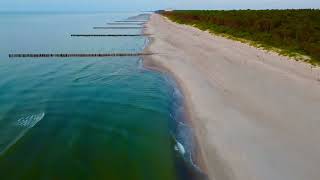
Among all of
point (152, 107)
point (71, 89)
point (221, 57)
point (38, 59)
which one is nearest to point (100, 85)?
point (71, 89)

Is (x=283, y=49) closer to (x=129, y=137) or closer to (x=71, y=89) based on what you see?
(x=71, y=89)

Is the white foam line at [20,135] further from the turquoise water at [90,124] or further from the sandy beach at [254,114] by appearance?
the sandy beach at [254,114]

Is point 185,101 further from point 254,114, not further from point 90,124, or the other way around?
point 90,124

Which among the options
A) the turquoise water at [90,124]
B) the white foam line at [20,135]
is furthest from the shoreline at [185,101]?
the white foam line at [20,135]

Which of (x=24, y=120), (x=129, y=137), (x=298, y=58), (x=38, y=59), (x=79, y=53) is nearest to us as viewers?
(x=129, y=137)

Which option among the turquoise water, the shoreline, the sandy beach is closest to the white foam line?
the turquoise water

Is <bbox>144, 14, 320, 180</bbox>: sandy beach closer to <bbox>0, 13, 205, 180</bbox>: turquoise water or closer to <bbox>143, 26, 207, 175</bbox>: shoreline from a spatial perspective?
<bbox>143, 26, 207, 175</bbox>: shoreline
